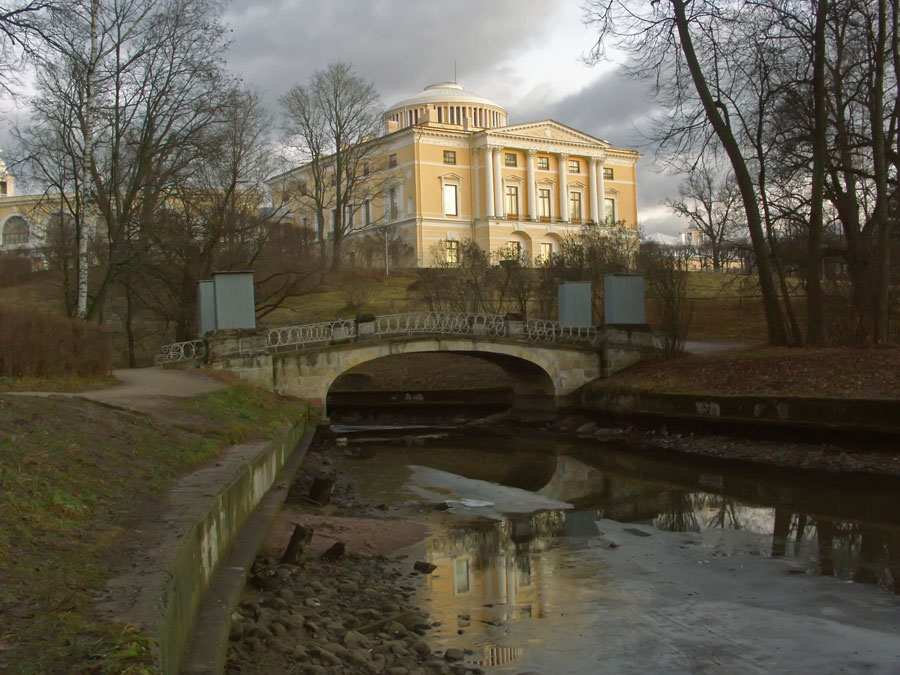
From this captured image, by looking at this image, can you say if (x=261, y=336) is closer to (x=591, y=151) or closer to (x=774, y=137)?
(x=774, y=137)

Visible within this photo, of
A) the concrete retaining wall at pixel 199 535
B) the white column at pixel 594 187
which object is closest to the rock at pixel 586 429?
the concrete retaining wall at pixel 199 535

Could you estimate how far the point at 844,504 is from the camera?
15.1 meters

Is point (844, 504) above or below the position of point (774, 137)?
below

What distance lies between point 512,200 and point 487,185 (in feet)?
10.6

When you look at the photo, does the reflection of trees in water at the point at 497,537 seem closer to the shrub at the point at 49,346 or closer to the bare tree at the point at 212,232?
the shrub at the point at 49,346

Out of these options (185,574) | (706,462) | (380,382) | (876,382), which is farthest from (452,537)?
(380,382)

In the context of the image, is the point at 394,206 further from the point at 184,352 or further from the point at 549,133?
the point at 184,352

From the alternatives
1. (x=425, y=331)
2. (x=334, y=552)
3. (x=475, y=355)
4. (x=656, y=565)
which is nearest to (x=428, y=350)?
(x=425, y=331)

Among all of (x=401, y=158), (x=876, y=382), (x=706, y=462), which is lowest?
(x=706, y=462)

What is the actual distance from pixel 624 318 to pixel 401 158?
144ft

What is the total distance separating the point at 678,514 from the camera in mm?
15008

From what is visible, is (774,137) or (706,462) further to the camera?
(774,137)

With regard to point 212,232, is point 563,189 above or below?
above

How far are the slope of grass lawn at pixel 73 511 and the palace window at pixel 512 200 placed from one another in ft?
204
